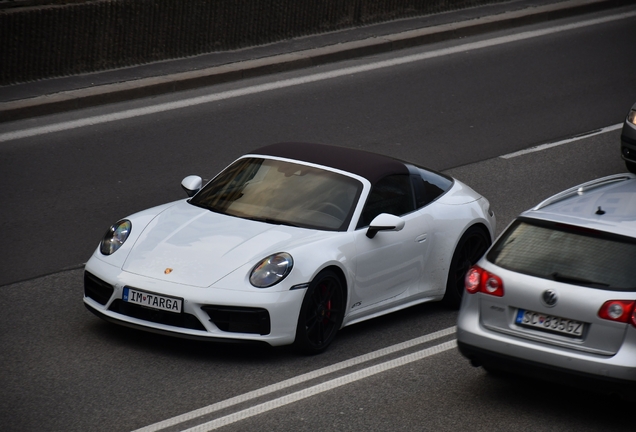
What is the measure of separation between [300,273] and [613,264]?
2.29 metres

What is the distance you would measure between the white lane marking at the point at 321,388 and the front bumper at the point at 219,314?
552 millimetres

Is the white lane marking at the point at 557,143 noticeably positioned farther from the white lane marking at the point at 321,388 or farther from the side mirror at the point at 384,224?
the white lane marking at the point at 321,388

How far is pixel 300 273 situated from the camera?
7797 millimetres

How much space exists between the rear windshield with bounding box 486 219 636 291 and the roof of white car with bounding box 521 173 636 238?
0.09 metres

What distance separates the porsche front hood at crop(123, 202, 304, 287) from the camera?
25.6 feet

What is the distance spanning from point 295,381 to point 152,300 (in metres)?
1.21

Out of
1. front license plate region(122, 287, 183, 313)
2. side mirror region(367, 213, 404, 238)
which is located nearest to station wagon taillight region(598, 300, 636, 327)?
side mirror region(367, 213, 404, 238)

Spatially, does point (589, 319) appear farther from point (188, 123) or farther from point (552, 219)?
point (188, 123)

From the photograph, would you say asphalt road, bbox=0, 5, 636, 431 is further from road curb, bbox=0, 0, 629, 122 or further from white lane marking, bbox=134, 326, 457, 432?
road curb, bbox=0, 0, 629, 122

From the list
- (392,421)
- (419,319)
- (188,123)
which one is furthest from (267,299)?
(188,123)

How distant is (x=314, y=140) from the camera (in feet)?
45.8

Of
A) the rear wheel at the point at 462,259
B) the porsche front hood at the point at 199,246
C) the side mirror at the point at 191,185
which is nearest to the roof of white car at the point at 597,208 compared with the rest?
the rear wheel at the point at 462,259

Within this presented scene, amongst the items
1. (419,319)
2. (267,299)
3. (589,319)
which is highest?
(589,319)

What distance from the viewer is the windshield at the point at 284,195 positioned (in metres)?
8.53
